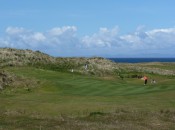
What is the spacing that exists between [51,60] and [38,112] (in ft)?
232

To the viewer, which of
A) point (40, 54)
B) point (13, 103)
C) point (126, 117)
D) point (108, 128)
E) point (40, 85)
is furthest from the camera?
point (40, 54)

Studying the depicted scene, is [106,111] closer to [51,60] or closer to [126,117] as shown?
[126,117]

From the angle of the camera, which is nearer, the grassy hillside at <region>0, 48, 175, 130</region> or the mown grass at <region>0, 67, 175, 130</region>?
the mown grass at <region>0, 67, 175, 130</region>

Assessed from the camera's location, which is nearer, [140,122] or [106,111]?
[140,122]

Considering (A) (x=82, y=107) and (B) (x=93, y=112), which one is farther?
(A) (x=82, y=107)

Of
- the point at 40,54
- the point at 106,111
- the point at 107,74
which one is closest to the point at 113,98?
the point at 106,111

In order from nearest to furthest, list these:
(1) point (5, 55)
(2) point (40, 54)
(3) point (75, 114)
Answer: (3) point (75, 114) < (1) point (5, 55) < (2) point (40, 54)

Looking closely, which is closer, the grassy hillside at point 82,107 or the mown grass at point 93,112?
the mown grass at point 93,112

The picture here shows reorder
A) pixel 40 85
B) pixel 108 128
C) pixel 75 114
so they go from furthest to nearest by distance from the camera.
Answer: pixel 40 85 → pixel 75 114 → pixel 108 128

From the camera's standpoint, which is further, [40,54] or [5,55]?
[40,54]

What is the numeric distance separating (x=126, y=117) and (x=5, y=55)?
72.5 meters

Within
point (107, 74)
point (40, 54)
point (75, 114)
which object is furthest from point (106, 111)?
point (40, 54)

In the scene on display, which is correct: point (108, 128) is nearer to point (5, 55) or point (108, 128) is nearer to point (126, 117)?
point (126, 117)

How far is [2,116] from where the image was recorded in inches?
1143
